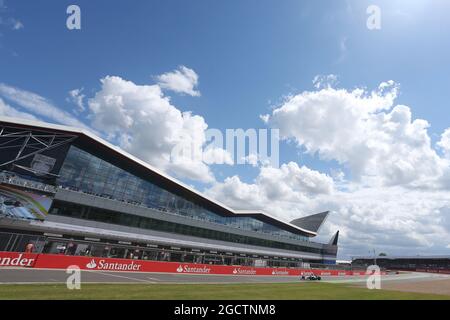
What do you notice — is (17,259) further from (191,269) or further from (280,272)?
(280,272)

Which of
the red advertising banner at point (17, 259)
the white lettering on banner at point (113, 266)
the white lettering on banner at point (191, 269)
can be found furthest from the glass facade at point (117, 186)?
the red advertising banner at point (17, 259)

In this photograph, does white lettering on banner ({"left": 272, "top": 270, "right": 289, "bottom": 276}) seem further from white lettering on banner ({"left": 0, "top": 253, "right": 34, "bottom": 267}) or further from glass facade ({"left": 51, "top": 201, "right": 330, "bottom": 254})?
white lettering on banner ({"left": 0, "top": 253, "right": 34, "bottom": 267})

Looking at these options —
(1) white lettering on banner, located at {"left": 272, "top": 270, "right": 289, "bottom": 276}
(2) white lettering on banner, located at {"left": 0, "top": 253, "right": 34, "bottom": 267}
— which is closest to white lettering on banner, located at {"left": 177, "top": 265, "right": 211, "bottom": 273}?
(1) white lettering on banner, located at {"left": 272, "top": 270, "right": 289, "bottom": 276}

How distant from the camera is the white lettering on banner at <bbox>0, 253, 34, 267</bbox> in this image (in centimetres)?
2119

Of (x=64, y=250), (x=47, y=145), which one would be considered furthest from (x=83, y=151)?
(x=64, y=250)

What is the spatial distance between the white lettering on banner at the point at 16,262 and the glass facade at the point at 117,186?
70.5ft

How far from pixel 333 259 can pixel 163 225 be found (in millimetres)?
84383

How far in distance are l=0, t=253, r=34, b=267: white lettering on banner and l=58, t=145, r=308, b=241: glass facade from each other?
847 inches

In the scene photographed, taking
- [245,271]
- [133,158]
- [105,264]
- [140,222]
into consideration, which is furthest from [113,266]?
[133,158]

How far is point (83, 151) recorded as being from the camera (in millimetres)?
45781

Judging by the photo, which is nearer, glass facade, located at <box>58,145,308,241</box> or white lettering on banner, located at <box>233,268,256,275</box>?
white lettering on banner, located at <box>233,268,256,275</box>
